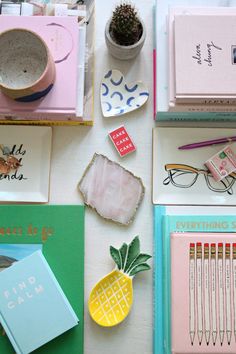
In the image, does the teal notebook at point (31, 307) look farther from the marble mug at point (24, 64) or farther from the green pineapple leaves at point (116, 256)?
the marble mug at point (24, 64)

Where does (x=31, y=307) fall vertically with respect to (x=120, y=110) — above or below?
below

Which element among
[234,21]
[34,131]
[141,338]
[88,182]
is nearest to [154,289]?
[141,338]

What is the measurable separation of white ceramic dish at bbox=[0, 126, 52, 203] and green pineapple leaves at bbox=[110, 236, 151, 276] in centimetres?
15

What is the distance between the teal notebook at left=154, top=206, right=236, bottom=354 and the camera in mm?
655

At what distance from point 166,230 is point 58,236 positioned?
18 centimetres

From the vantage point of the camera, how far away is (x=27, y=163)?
70 centimetres

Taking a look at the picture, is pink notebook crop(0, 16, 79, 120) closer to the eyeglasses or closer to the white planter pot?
the white planter pot

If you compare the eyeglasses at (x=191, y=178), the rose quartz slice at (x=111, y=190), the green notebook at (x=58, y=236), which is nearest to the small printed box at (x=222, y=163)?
the eyeglasses at (x=191, y=178)

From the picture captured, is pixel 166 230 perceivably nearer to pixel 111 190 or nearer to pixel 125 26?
pixel 111 190

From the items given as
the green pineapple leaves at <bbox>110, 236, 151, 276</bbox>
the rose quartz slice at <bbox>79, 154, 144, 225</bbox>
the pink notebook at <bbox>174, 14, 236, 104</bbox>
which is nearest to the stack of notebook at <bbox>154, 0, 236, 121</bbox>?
the pink notebook at <bbox>174, 14, 236, 104</bbox>

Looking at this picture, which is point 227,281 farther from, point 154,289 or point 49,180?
point 49,180

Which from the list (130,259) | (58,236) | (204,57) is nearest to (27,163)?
(58,236)

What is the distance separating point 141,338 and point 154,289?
8 centimetres

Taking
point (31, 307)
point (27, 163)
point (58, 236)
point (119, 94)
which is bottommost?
point (31, 307)
